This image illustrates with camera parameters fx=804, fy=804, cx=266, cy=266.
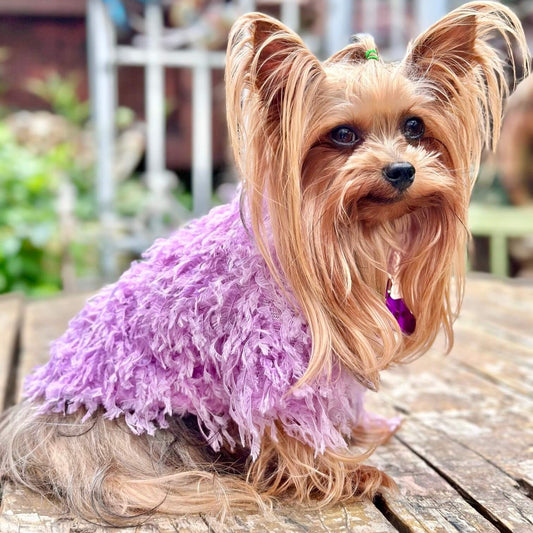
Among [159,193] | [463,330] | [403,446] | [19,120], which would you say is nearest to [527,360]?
[463,330]

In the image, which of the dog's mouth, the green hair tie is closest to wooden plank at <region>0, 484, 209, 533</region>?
the dog's mouth

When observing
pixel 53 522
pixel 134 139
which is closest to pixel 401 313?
pixel 53 522

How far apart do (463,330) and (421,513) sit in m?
1.57

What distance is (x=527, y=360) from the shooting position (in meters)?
2.51

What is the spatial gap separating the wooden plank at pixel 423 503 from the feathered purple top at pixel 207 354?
6.2 inches

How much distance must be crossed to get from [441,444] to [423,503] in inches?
14.1

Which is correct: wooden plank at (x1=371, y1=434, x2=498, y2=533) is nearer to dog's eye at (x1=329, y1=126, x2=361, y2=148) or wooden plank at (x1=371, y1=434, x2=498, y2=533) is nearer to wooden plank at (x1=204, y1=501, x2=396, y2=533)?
wooden plank at (x1=204, y1=501, x2=396, y2=533)

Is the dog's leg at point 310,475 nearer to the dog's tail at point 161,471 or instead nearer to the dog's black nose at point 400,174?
the dog's tail at point 161,471

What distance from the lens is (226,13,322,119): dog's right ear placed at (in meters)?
1.35

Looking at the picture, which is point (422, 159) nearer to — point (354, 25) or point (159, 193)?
point (159, 193)

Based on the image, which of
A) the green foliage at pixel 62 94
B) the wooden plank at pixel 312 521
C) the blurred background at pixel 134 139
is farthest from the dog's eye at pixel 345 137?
the green foliage at pixel 62 94

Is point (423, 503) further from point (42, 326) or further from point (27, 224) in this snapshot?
point (27, 224)

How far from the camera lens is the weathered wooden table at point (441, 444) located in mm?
1401

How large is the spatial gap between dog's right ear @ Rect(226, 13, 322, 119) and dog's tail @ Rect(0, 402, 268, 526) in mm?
675
